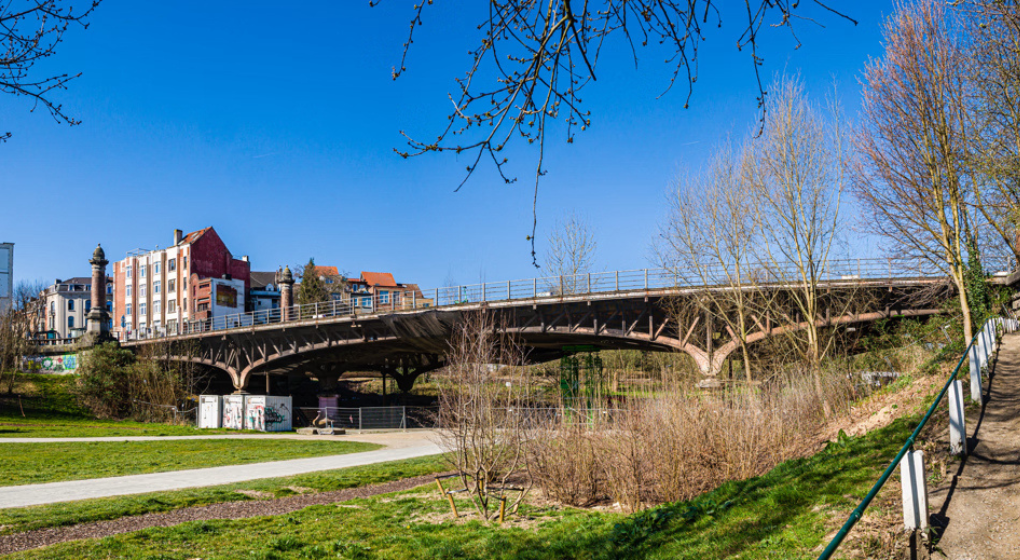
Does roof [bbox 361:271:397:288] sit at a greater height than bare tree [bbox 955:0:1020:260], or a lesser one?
greater

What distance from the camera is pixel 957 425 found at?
7.68m

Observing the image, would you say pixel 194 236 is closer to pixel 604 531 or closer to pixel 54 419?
pixel 54 419

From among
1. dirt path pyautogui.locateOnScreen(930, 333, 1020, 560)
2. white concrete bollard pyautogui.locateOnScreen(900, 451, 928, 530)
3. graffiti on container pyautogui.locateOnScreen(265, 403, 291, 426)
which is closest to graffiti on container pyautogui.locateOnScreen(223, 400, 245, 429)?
graffiti on container pyautogui.locateOnScreen(265, 403, 291, 426)

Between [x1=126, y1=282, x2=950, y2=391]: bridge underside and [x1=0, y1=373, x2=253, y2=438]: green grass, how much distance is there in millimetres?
6625

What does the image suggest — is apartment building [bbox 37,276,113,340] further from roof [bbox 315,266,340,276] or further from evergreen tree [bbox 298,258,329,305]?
evergreen tree [bbox 298,258,329,305]

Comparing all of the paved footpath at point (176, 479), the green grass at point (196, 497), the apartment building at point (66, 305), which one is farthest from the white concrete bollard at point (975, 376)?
the apartment building at point (66, 305)

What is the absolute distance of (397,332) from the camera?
40844mm

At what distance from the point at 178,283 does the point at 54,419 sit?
44.5 meters

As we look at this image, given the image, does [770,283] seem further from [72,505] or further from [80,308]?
[80,308]

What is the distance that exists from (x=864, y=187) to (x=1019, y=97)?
176 inches

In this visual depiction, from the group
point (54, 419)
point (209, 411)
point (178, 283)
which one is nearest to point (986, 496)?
point (209, 411)

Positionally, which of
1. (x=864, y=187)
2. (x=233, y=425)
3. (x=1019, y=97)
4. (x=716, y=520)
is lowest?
(x=233, y=425)

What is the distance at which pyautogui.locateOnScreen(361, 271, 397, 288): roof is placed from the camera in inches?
4658

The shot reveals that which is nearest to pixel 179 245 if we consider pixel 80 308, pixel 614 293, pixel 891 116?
pixel 80 308
